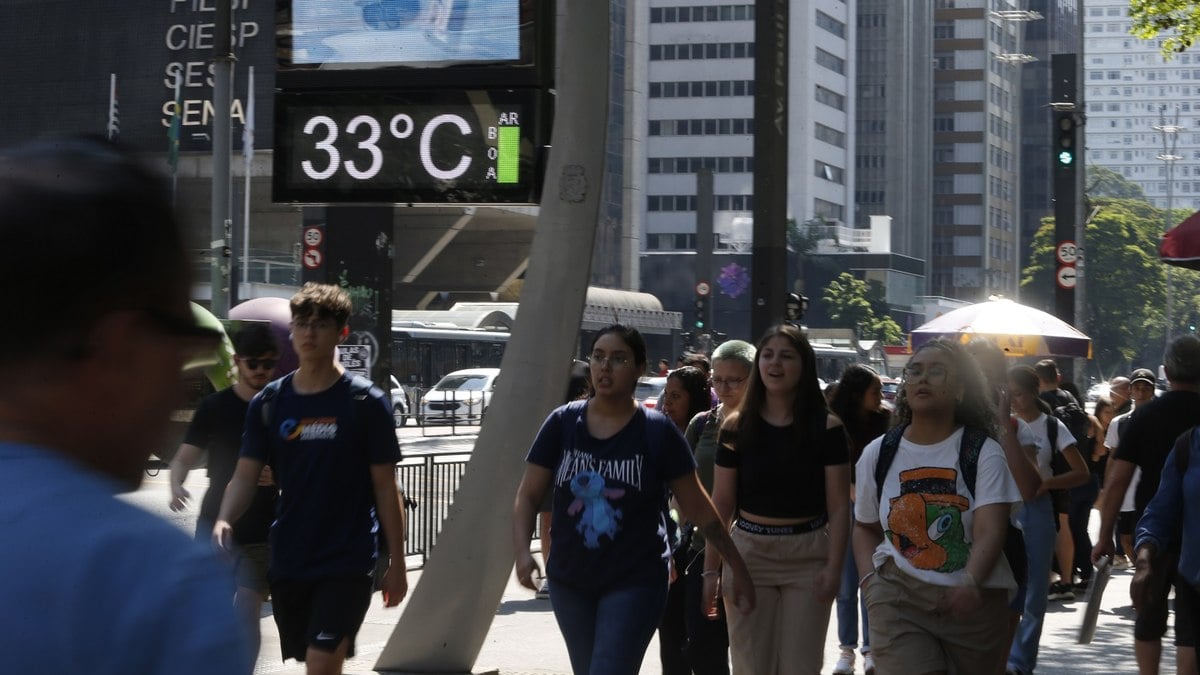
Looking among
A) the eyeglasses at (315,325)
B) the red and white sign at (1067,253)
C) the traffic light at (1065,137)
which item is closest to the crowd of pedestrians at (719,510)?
the eyeglasses at (315,325)

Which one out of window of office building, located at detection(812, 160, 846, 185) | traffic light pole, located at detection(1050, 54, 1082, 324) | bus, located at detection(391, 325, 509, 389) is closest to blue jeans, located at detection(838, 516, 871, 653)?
traffic light pole, located at detection(1050, 54, 1082, 324)

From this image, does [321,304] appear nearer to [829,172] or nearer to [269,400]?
[269,400]

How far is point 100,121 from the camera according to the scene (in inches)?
2534

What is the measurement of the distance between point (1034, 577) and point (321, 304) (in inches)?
191

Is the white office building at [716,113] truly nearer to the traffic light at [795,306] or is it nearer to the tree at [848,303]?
the tree at [848,303]

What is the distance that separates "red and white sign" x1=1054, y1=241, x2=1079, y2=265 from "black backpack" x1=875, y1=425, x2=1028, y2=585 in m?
17.9

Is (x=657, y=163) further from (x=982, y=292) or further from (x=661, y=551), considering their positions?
(x=661, y=551)

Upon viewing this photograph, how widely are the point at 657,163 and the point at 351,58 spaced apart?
122707mm

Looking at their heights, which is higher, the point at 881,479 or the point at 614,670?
the point at 881,479

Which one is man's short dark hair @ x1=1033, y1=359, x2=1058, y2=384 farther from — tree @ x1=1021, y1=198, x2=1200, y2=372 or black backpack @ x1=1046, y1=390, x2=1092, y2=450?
tree @ x1=1021, y1=198, x2=1200, y2=372

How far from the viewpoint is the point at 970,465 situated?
608cm

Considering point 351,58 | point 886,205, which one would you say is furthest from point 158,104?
point 886,205

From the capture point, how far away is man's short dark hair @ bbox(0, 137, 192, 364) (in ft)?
4.22

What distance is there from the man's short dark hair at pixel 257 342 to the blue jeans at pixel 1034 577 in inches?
170
